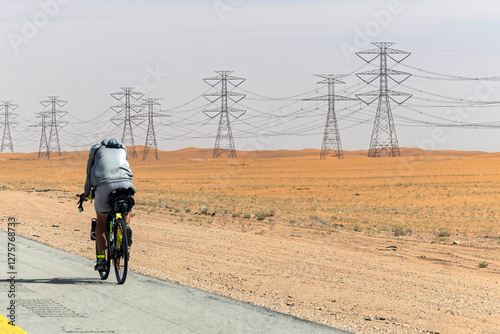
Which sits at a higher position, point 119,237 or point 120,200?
point 120,200

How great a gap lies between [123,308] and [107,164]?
7.11ft

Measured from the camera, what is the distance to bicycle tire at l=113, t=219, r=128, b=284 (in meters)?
8.38

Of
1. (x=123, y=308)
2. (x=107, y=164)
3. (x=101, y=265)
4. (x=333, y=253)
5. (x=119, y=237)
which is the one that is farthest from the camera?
(x=333, y=253)

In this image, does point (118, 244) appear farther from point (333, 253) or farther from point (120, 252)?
point (333, 253)

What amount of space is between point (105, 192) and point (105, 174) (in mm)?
235

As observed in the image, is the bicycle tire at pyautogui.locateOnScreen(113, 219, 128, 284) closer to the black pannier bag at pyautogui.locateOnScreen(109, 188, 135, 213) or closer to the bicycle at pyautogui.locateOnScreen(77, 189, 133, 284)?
the bicycle at pyautogui.locateOnScreen(77, 189, 133, 284)

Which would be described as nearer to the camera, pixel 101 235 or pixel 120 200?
pixel 120 200

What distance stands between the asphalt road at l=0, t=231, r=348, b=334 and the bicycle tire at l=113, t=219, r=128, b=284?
155 mm

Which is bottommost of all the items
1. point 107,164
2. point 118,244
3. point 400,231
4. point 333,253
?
point 400,231

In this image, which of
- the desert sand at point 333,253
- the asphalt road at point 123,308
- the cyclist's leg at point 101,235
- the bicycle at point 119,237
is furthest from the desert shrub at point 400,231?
the bicycle at point 119,237

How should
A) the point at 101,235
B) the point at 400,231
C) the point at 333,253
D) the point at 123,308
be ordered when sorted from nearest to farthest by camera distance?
the point at 123,308 → the point at 101,235 → the point at 333,253 → the point at 400,231

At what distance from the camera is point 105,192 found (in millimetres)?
8484

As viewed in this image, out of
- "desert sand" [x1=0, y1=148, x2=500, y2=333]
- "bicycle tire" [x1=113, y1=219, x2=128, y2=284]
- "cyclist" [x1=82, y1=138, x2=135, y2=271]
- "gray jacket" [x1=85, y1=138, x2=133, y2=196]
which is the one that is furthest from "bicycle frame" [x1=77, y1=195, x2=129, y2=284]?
"desert sand" [x1=0, y1=148, x2=500, y2=333]

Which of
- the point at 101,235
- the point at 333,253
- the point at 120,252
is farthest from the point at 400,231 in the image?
the point at 120,252
